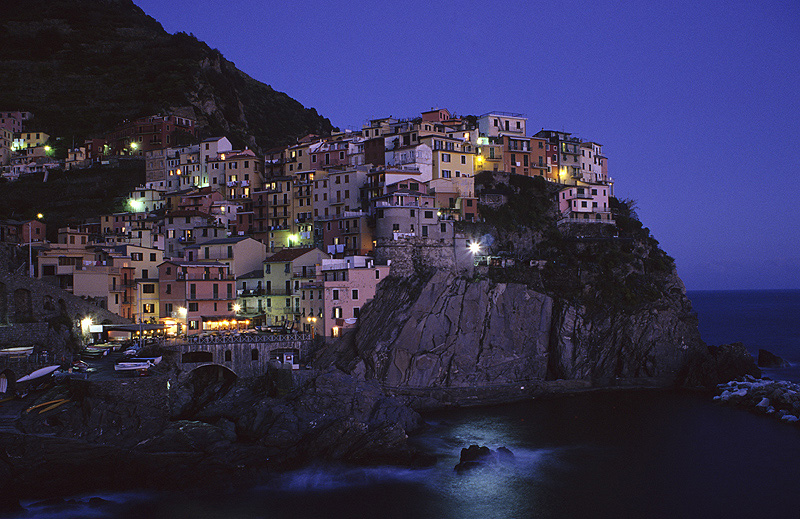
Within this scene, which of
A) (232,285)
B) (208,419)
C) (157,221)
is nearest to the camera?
(208,419)

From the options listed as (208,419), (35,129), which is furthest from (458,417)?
(35,129)

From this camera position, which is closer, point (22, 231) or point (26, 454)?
point (26, 454)

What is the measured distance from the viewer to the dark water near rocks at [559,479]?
32281 mm

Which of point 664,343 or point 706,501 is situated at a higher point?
point 664,343

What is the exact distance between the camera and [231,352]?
48875 mm

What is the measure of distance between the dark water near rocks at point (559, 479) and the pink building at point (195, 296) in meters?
22.0

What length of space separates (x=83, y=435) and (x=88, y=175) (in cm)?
6351

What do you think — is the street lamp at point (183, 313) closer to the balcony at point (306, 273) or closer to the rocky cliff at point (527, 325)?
the balcony at point (306, 273)

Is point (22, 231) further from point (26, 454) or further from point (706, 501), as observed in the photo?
point (706, 501)

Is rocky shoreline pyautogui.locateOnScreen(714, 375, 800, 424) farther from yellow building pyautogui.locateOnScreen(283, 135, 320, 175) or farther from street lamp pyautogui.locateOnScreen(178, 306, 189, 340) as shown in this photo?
yellow building pyautogui.locateOnScreen(283, 135, 320, 175)

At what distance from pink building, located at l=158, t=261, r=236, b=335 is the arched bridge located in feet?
22.1

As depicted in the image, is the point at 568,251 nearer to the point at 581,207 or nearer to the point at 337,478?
the point at 581,207

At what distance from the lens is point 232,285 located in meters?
58.5

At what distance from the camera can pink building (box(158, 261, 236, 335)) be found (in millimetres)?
56562
